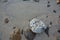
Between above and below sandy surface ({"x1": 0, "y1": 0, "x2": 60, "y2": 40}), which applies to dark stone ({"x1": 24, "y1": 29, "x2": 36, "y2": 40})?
below

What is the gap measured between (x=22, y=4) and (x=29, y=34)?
30 centimetres

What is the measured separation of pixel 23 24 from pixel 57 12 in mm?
338

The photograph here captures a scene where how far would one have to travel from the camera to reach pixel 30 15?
1.62 metres

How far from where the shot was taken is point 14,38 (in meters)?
1.58

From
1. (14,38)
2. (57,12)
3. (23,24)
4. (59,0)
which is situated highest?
(59,0)

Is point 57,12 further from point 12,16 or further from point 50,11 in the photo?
point 12,16

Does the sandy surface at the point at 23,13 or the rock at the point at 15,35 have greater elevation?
the sandy surface at the point at 23,13

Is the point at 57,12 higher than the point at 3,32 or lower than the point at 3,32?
higher

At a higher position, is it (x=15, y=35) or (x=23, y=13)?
(x=23, y=13)

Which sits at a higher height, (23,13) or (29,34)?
(23,13)

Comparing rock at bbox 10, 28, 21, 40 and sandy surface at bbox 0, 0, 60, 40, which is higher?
sandy surface at bbox 0, 0, 60, 40

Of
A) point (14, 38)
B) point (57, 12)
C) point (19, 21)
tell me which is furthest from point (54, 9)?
point (14, 38)

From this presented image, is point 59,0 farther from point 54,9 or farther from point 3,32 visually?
point 3,32

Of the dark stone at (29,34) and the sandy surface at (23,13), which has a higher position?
the sandy surface at (23,13)
